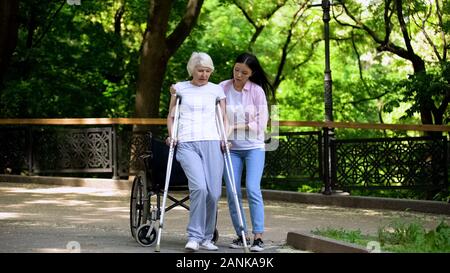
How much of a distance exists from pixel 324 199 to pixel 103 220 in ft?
15.6

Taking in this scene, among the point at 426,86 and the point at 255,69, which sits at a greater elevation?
the point at 426,86

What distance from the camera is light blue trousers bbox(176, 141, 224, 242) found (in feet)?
31.9

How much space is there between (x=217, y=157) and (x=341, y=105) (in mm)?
23354

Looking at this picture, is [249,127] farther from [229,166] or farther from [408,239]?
[408,239]

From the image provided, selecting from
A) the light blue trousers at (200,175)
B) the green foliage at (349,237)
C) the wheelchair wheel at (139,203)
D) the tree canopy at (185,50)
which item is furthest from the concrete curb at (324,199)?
the light blue trousers at (200,175)

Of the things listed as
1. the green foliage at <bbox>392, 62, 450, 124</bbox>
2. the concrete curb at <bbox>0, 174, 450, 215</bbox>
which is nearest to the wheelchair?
the concrete curb at <bbox>0, 174, 450, 215</bbox>

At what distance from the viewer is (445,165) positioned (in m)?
16.5

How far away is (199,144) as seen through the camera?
9812mm

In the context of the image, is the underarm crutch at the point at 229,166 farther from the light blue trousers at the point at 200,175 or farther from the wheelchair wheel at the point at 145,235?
the wheelchair wheel at the point at 145,235

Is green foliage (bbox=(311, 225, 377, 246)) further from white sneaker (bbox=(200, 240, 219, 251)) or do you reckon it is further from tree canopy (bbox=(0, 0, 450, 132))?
tree canopy (bbox=(0, 0, 450, 132))

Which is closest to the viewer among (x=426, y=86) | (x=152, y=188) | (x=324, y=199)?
(x=152, y=188)

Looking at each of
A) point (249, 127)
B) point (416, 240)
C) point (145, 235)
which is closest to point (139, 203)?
point (145, 235)
